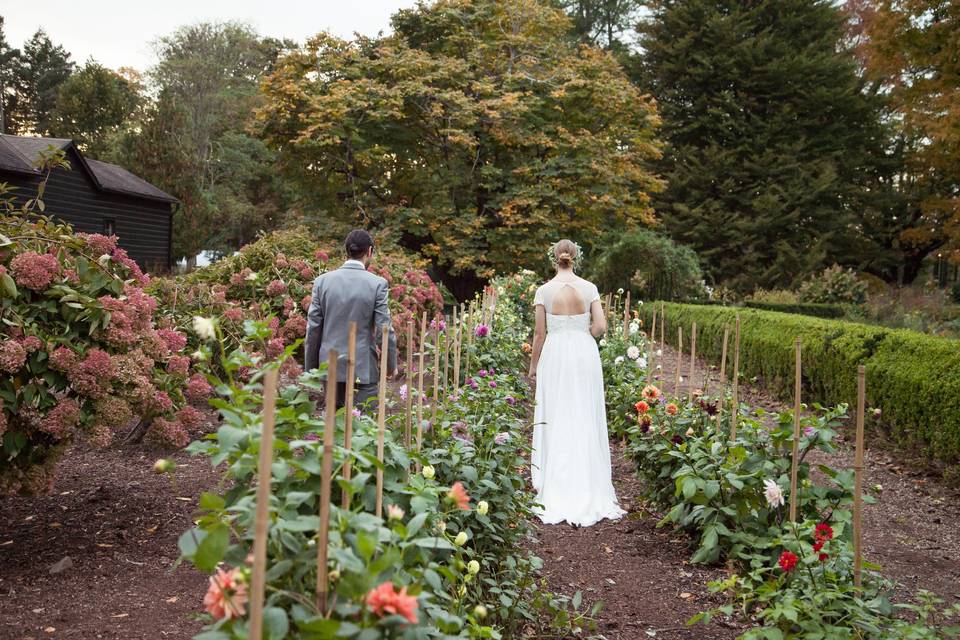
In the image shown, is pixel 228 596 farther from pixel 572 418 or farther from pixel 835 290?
pixel 835 290

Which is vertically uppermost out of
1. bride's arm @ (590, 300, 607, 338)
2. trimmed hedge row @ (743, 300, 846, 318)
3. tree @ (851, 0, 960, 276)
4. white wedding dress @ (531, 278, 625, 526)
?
tree @ (851, 0, 960, 276)

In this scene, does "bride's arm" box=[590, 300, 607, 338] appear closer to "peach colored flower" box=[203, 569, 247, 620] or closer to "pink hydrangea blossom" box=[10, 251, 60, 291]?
"pink hydrangea blossom" box=[10, 251, 60, 291]

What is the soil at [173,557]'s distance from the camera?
2.88 m

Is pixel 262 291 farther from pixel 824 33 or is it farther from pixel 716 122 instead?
pixel 824 33

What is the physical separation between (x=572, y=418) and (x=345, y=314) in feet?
5.26

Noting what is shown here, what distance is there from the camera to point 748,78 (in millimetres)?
22609

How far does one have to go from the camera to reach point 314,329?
4.23 metres

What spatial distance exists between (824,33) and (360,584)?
85.2ft

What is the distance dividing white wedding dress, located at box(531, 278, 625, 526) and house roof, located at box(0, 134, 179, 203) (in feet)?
38.2

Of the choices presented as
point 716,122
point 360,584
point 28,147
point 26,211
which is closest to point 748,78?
point 716,122

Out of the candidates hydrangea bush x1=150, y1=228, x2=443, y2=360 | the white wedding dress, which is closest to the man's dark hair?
the white wedding dress

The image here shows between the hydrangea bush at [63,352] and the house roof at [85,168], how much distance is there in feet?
36.8

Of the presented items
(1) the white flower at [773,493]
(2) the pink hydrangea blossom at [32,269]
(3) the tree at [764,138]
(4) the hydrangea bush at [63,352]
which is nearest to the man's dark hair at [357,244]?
(4) the hydrangea bush at [63,352]

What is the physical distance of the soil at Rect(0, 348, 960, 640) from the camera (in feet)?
9.46
